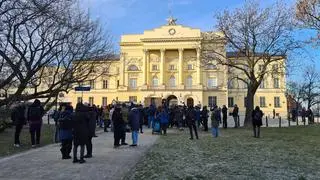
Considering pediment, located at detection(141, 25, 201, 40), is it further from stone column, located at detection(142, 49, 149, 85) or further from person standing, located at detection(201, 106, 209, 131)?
person standing, located at detection(201, 106, 209, 131)

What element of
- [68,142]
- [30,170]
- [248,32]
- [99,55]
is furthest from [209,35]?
[30,170]

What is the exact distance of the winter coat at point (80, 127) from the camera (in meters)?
13.9

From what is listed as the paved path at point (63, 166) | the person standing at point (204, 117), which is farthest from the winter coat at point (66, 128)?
the person standing at point (204, 117)

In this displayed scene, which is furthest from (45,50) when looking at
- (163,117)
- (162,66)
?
(162,66)

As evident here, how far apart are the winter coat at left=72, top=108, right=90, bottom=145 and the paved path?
69 centimetres

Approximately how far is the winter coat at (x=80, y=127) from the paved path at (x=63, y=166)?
0.69 meters

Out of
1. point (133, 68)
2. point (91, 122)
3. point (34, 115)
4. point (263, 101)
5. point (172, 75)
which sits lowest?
point (91, 122)

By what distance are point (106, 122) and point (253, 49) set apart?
14.5m

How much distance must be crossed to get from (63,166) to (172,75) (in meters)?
97.3

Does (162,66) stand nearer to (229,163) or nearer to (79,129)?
(79,129)

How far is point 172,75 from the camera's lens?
11000cm

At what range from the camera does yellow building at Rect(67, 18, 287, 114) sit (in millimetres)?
106125

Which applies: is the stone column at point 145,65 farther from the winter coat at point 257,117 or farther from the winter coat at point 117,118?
the winter coat at point 117,118

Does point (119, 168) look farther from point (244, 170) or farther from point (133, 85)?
point (133, 85)
